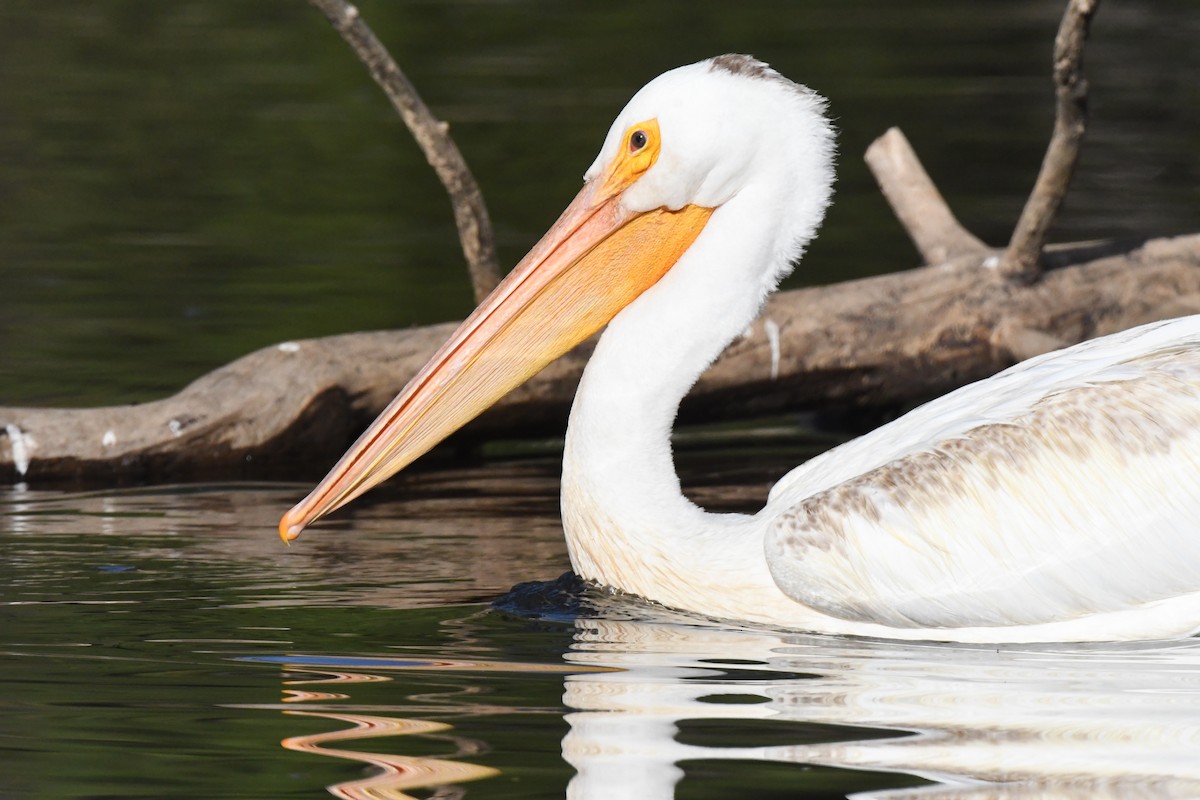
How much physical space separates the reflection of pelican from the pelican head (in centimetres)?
67

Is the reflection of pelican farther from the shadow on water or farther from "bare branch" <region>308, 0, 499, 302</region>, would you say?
"bare branch" <region>308, 0, 499, 302</region>

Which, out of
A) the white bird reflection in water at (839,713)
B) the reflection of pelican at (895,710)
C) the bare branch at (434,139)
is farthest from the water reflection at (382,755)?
the bare branch at (434,139)

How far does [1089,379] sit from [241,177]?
8.37 metres

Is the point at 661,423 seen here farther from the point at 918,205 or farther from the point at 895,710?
the point at 918,205

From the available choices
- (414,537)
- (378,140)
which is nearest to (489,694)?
(414,537)

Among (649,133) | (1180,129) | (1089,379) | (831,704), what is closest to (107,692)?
(831,704)

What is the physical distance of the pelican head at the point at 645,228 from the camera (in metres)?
5.09

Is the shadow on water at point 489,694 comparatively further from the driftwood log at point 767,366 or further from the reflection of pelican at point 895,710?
the driftwood log at point 767,366

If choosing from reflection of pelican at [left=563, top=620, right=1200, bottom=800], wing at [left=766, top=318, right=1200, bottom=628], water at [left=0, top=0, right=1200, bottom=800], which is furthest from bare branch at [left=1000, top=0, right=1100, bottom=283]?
reflection of pelican at [left=563, top=620, right=1200, bottom=800]

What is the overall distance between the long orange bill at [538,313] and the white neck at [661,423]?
7 cm

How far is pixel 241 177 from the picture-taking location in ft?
40.9

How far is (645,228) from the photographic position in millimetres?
5242

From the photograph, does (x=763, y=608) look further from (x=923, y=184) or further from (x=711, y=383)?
(x=923, y=184)

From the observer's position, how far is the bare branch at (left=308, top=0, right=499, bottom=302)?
6527 mm
